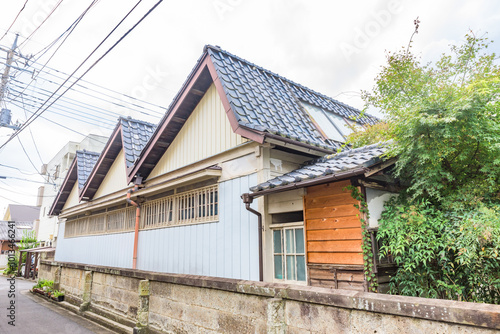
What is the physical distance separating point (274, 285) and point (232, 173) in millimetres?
3953

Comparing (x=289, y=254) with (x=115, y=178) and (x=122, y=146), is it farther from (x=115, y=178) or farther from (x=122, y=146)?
(x=115, y=178)

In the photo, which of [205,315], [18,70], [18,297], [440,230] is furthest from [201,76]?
[18,297]

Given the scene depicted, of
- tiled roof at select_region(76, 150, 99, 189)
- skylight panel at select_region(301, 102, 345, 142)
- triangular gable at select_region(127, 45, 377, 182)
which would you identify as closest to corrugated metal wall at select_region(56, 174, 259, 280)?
triangular gable at select_region(127, 45, 377, 182)

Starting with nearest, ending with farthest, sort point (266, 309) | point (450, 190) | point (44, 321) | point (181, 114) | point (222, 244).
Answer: point (266, 309)
point (450, 190)
point (222, 244)
point (44, 321)
point (181, 114)

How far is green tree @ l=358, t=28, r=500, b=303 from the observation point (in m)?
4.58

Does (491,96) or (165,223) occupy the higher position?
(491,96)

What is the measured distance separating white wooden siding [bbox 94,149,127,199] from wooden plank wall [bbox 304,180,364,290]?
8625 mm

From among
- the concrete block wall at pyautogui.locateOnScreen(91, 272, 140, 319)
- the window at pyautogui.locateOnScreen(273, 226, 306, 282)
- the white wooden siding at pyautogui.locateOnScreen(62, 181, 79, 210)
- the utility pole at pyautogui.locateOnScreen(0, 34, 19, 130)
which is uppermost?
the utility pole at pyautogui.locateOnScreen(0, 34, 19, 130)

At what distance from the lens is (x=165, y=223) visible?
10.0 metres

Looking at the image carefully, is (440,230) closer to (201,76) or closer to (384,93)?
(384,93)

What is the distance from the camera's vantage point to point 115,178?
13469 mm

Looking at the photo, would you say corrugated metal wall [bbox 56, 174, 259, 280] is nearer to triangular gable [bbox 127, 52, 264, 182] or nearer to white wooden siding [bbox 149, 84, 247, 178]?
white wooden siding [bbox 149, 84, 247, 178]

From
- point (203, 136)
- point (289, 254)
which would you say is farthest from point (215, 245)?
point (203, 136)

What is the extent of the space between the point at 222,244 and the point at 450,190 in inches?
191
